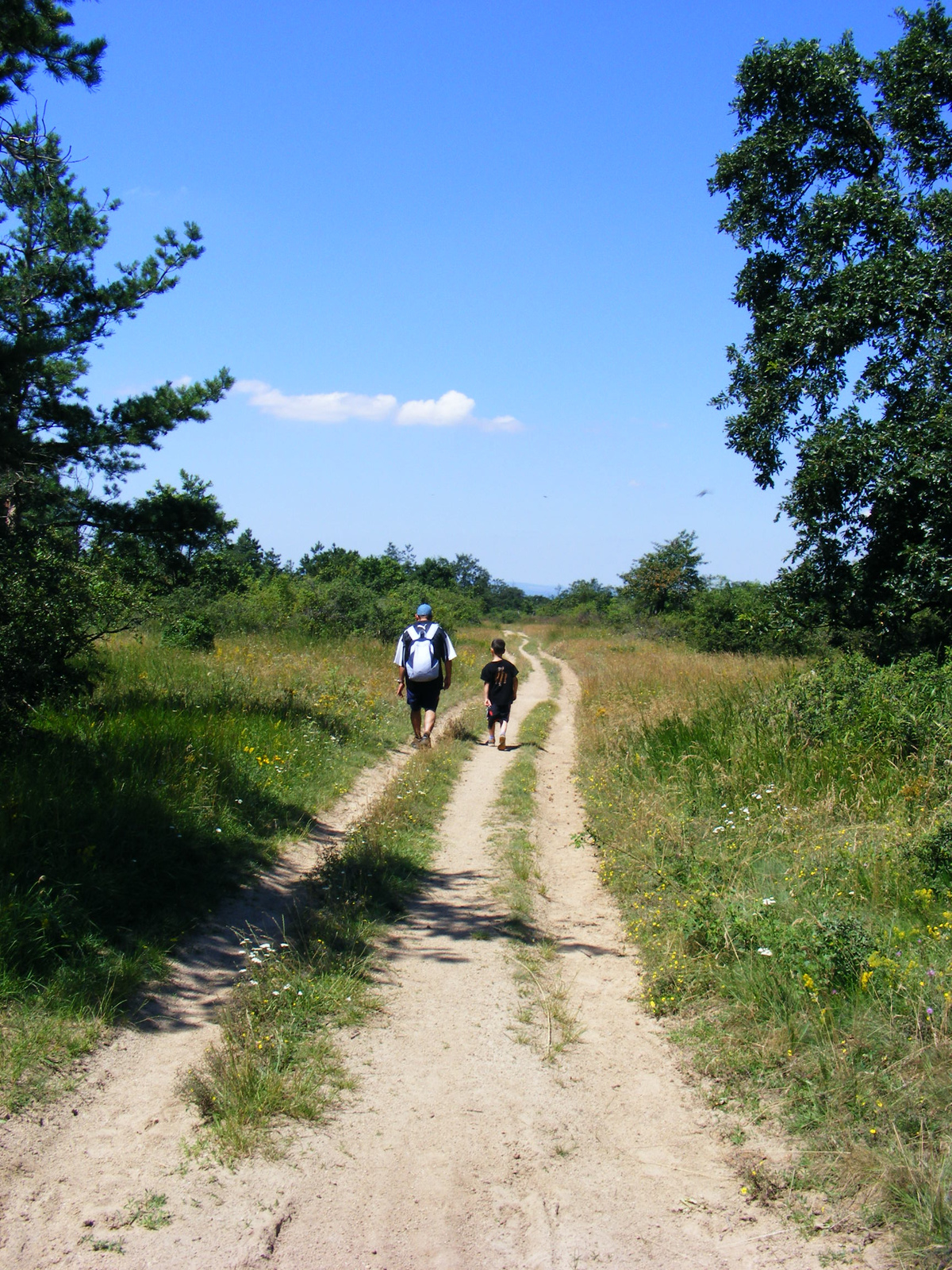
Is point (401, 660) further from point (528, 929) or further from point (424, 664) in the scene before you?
point (528, 929)

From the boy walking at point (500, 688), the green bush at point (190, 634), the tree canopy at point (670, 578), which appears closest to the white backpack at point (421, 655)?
the boy walking at point (500, 688)

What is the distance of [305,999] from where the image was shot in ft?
13.5

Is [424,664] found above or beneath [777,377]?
beneath

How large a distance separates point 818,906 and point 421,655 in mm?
6674

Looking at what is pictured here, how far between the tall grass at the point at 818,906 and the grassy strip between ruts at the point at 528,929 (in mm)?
542

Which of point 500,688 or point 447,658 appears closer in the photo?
point 447,658

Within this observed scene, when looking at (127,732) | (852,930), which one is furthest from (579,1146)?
(127,732)

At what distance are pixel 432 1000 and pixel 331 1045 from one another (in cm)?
72

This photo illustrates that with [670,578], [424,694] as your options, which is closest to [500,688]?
[424,694]

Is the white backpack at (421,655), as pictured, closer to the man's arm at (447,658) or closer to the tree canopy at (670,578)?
the man's arm at (447,658)

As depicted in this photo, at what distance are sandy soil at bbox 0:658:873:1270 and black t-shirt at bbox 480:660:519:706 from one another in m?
7.65

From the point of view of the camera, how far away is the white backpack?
1066cm

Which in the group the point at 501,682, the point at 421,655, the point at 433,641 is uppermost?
the point at 433,641

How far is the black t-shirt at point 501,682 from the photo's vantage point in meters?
12.2
